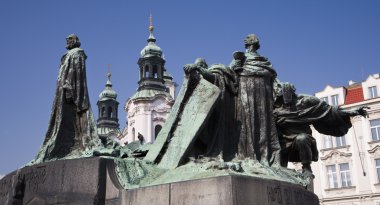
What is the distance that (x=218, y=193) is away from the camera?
5586mm

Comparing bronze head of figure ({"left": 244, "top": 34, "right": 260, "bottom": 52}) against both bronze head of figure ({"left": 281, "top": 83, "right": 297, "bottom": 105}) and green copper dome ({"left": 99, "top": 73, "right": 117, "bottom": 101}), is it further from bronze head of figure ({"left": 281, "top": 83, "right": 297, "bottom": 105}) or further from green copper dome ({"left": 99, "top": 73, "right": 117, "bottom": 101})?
green copper dome ({"left": 99, "top": 73, "right": 117, "bottom": 101})

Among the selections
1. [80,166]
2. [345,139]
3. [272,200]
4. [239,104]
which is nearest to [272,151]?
[239,104]

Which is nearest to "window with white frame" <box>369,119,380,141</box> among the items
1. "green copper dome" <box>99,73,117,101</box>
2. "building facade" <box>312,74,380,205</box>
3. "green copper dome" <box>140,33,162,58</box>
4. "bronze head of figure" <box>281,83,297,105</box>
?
"building facade" <box>312,74,380,205</box>

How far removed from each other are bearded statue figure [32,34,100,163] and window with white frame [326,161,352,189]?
83.4ft

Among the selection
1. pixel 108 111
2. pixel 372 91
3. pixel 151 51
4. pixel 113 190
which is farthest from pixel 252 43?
pixel 108 111

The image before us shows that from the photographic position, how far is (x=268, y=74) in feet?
27.0

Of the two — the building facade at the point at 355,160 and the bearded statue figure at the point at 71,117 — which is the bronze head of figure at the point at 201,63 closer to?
the bearded statue figure at the point at 71,117

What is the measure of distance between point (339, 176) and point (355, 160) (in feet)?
4.60

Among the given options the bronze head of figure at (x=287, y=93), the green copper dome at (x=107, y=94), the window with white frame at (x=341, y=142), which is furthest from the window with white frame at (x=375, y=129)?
the green copper dome at (x=107, y=94)

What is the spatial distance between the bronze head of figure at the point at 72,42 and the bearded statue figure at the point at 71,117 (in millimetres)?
157

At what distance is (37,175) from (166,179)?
1990mm

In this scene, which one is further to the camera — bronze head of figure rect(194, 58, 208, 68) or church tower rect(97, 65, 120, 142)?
church tower rect(97, 65, 120, 142)

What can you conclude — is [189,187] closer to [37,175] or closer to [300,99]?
[37,175]

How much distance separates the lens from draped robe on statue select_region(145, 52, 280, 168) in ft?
23.4
